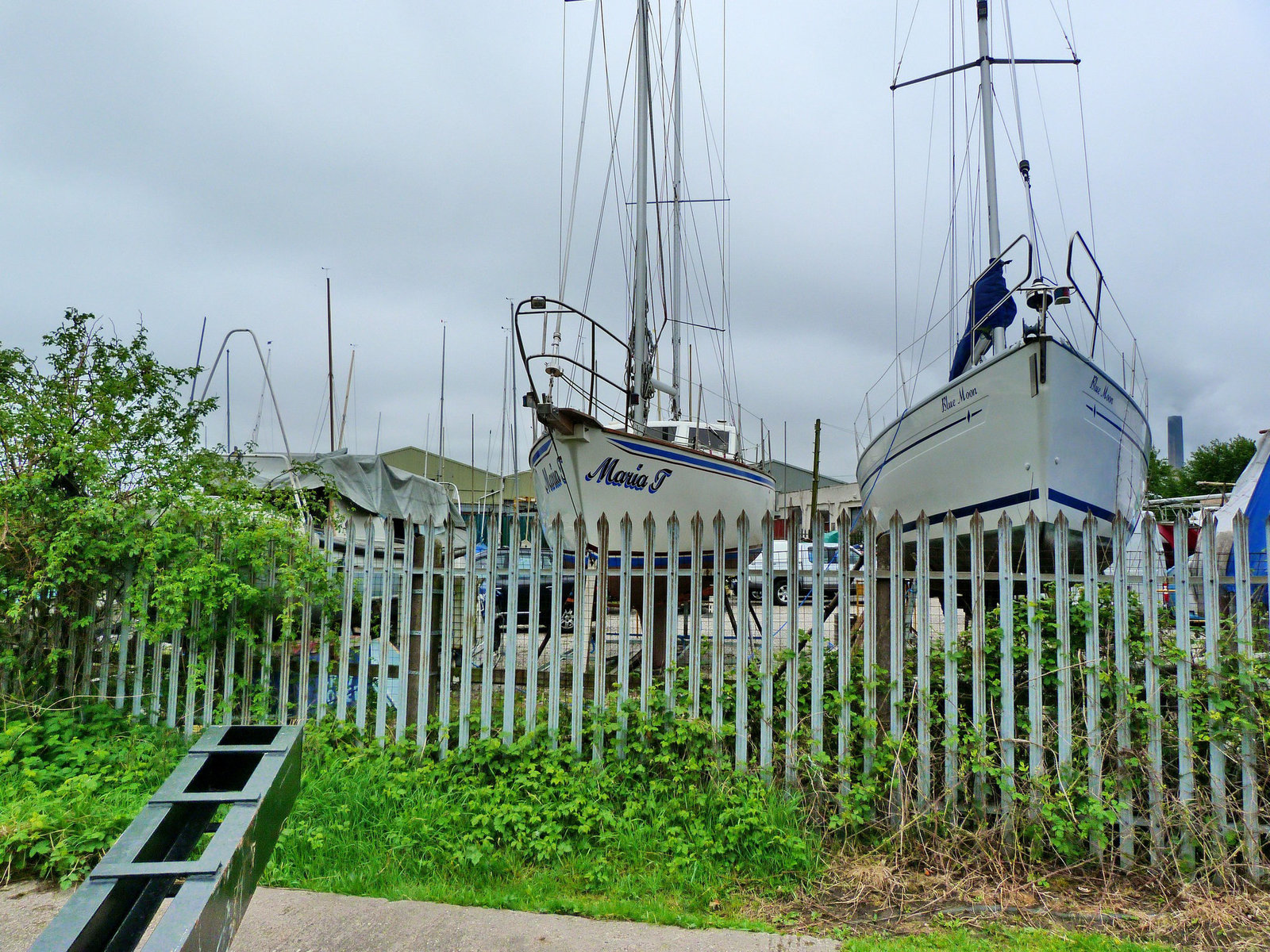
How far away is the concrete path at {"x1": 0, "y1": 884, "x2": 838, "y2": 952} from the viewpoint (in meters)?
3.46

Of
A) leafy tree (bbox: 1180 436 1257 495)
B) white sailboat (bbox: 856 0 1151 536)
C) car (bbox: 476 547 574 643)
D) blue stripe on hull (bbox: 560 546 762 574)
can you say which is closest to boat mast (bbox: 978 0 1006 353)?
white sailboat (bbox: 856 0 1151 536)

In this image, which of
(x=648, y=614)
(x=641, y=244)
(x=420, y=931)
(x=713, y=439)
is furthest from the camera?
(x=713, y=439)

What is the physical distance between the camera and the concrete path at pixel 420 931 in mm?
3463

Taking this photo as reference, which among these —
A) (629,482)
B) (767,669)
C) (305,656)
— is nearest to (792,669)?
(767,669)

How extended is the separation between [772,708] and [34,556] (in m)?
4.66

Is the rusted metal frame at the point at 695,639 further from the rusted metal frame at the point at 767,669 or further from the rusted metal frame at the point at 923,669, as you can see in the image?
the rusted metal frame at the point at 923,669

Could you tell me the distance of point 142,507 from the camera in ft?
17.4

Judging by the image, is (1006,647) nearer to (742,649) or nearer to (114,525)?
(742,649)

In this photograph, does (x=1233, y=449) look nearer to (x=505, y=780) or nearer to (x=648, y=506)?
(x=648, y=506)

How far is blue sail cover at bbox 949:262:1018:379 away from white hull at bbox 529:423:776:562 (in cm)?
268

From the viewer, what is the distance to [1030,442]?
6.21 m

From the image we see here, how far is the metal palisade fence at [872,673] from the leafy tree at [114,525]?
0.17 meters

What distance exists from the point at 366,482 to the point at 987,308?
9267mm

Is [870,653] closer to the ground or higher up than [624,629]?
closer to the ground
